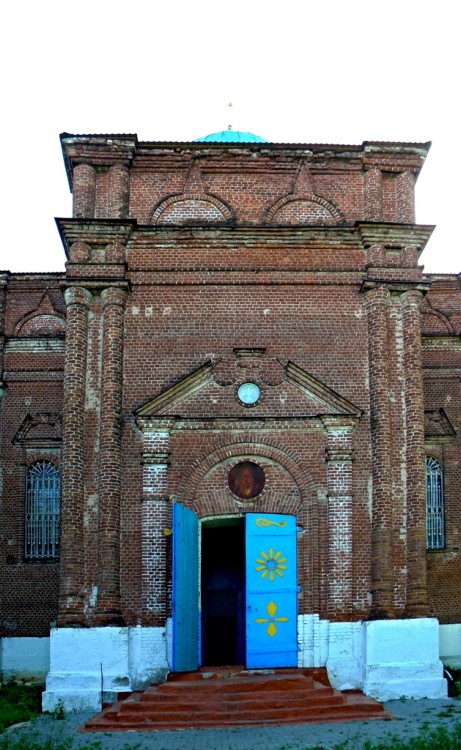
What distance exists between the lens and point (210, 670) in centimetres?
1587

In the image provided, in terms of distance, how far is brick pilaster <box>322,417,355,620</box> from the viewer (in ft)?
53.6

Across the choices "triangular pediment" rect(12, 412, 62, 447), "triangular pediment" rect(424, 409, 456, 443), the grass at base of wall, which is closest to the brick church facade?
the grass at base of wall

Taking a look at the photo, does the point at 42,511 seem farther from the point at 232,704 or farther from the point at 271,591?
the point at 232,704

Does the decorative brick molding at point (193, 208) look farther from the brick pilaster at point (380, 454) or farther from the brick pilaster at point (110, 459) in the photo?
the brick pilaster at point (380, 454)

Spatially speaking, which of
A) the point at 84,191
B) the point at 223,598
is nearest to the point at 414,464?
the point at 223,598

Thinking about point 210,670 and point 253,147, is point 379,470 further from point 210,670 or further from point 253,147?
point 253,147

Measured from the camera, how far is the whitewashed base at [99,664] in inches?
610

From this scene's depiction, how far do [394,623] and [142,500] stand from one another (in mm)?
4661

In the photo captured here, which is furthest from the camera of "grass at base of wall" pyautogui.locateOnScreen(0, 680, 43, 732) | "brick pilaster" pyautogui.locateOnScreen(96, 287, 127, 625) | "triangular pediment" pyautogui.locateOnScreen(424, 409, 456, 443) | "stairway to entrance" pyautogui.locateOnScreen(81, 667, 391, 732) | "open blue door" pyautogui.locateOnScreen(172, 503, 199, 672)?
"triangular pediment" pyautogui.locateOnScreen(424, 409, 456, 443)

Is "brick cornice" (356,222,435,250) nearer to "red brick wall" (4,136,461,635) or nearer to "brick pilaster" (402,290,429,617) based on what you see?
"red brick wall" (4,136,461,635)

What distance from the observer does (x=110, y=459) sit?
16609 millimetres

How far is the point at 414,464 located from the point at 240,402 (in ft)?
10.5

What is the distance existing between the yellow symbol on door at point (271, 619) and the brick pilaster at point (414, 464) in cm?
218

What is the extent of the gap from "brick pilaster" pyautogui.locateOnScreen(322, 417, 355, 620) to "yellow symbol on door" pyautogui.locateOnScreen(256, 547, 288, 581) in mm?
826
